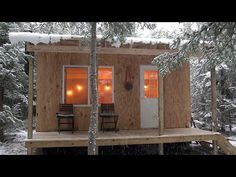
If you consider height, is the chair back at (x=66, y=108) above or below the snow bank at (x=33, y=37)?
below

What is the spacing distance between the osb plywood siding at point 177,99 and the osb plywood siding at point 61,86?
35.4 inches

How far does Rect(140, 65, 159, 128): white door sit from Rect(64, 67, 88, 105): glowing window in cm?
167

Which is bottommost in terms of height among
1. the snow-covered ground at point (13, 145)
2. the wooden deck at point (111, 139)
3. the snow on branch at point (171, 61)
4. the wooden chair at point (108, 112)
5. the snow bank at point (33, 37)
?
the snow-covered ground at point (13, 145)

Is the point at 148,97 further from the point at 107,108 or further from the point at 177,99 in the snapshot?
the point at 107,108

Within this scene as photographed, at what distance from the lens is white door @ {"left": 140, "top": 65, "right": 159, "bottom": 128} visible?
8.55 m

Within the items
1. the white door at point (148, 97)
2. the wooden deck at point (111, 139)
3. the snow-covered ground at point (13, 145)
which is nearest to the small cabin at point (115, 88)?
the white door at point (148, 97)

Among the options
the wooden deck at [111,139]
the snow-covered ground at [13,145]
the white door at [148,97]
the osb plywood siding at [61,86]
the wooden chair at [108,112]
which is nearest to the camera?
the wooden deck at [111,139]

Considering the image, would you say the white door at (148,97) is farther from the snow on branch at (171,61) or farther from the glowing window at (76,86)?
the snow on branch at (171,61)

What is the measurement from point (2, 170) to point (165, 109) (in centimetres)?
828

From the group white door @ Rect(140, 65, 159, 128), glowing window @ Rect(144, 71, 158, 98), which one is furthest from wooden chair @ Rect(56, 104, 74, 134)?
glowing window @ Rect(144, 71, 158, 98)

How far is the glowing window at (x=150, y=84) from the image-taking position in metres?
8.61

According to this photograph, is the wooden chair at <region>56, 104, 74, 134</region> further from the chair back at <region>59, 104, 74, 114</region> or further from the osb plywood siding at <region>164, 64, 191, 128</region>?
the osb plywood siding at <region>164, 64, 191, 128</region>

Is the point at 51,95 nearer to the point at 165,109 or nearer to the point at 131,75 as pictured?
the point at 131,75
